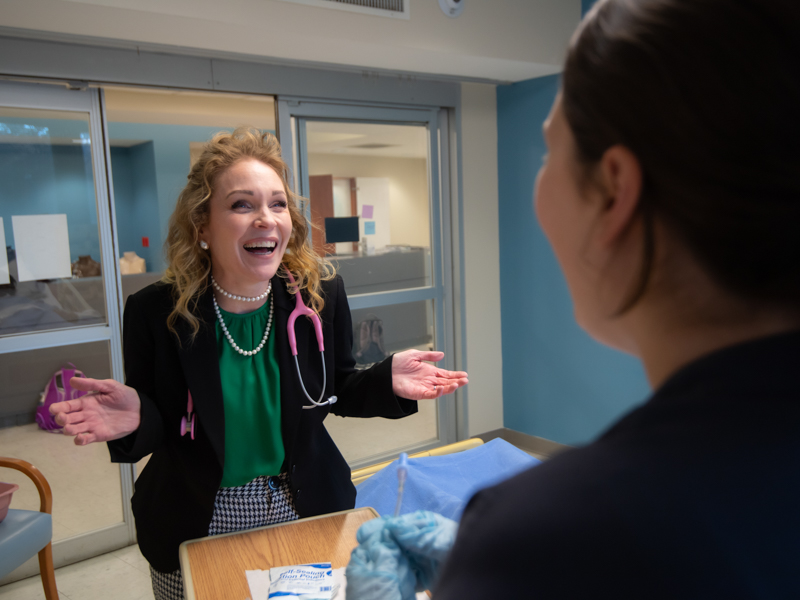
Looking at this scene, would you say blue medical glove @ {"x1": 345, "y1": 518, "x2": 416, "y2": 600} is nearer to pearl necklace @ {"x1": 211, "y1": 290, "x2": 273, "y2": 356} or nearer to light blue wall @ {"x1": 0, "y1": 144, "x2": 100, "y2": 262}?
pearl necklace @ {"x1": 211, "y1": 290, "x2": 273, "y2": 356}

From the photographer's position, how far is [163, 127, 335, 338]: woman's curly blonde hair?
5.11ft

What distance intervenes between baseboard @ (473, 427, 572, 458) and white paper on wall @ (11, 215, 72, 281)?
2674 mm

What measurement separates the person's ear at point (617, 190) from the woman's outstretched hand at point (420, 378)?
1.10m

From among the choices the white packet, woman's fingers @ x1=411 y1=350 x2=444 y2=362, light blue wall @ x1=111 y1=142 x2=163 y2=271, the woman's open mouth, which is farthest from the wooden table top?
light blue wall @ x1=111 y1=142 x2=163 y2=271

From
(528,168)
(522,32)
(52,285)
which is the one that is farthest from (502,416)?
(52,285)

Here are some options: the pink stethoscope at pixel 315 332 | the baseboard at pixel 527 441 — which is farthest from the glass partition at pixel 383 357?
the pink stethoscope at pixel 315 332

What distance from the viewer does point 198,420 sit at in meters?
1.41

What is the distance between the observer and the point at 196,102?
5.69m

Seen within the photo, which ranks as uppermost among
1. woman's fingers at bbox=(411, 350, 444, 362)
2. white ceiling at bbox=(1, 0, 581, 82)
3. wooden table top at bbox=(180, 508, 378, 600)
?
white ceiling at bbox=(1, 0, 581, 82)

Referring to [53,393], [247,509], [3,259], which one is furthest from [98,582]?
[247,509]

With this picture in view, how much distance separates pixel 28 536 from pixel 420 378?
1629mm

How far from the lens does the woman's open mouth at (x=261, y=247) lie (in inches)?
60.4

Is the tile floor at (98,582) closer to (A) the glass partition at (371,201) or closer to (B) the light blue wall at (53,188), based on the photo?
(B) the light blue wall at (53,188)

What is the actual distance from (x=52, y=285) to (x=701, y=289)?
Answer: 2930mm
